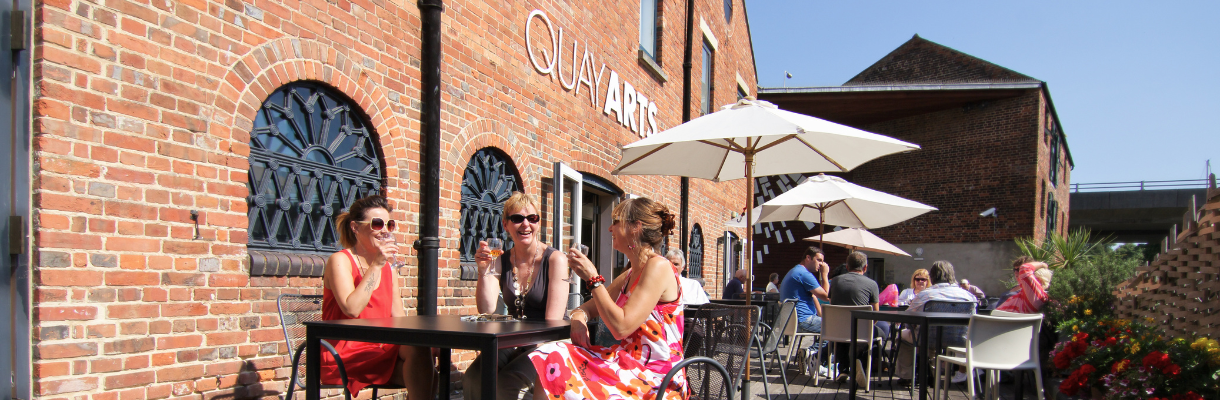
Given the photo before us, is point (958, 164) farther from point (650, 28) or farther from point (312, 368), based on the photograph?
point (312, 368)

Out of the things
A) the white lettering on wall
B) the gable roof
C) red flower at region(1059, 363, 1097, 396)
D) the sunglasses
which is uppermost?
the gable roof

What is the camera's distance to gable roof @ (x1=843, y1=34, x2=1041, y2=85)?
20766 millimetres

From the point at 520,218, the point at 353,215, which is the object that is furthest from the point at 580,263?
the point at 353,215

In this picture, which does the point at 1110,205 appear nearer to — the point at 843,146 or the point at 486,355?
the point at 843,146

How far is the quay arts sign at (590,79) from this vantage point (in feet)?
21.4

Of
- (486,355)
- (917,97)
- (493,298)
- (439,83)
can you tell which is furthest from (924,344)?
(917,97)

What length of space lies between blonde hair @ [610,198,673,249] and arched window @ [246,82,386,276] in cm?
198

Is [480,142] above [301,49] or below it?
below

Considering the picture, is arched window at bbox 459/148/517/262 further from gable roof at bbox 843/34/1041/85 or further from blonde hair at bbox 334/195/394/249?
gable roof at bbox 843/34/1041/85

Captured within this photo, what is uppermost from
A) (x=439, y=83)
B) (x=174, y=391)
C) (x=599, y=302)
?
(x=439, y=83)

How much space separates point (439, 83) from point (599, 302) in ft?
9.43

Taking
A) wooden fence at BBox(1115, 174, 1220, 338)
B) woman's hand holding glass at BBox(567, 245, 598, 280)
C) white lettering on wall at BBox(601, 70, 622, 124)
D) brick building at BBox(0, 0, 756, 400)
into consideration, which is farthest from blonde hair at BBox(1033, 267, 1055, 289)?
woman's hand holding glass at BBox(567, 245, 598, 280)

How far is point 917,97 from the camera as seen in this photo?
18.7m

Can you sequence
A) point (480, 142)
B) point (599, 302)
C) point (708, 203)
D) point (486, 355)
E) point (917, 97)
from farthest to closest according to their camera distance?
1. point (917, 97)
2. point (708, 203)
3. point (480, 142)
4. point (599, 302)
5. point (486, 355)
